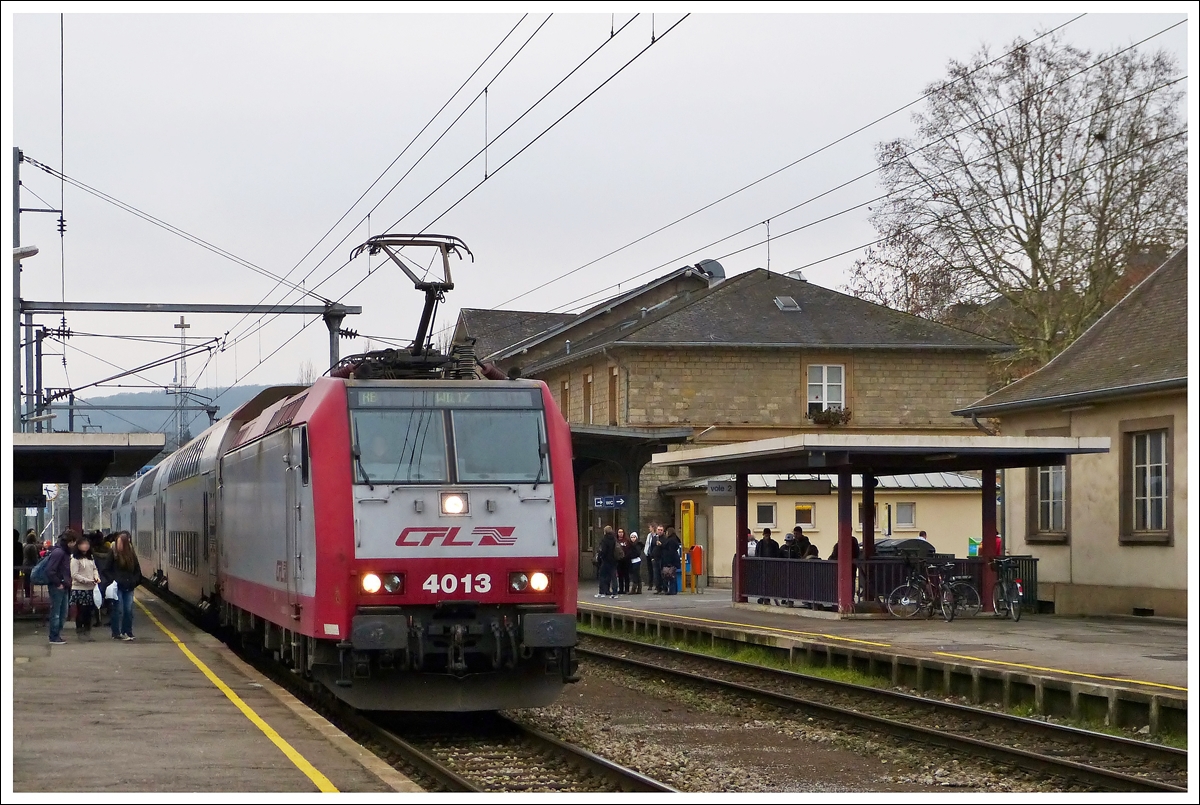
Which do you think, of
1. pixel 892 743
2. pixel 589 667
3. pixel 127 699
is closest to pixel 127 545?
pixel 589 667

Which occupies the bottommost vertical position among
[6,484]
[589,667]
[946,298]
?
[589,667]

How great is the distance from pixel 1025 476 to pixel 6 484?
24144mm

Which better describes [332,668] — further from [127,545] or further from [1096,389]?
[1096,389]

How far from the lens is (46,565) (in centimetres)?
2066

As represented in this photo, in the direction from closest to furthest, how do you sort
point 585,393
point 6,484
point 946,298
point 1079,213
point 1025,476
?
point 6,484 < point 1025,476 < point 1079,213 < point 946,298 < point 585,393

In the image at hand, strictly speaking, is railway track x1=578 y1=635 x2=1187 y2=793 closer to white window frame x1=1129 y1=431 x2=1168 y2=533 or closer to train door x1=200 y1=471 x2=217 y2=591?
train door x1=200 y1=471 x2=217 y2=591

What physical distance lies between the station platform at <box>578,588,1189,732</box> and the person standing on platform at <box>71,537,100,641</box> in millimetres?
8609

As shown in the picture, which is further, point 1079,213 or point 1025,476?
point 1079,213

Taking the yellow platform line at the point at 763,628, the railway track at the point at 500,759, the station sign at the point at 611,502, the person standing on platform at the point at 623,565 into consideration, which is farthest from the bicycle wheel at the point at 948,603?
the station sign at the point at 611,502

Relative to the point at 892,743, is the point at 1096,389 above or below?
above

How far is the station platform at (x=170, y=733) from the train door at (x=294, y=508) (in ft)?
3.24

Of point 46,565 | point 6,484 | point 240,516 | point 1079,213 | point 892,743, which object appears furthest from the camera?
point 1079,213

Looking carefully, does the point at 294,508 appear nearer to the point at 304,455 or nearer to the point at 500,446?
the point at 304,455

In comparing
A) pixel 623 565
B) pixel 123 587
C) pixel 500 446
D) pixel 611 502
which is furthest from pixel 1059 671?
pixel 611 502
